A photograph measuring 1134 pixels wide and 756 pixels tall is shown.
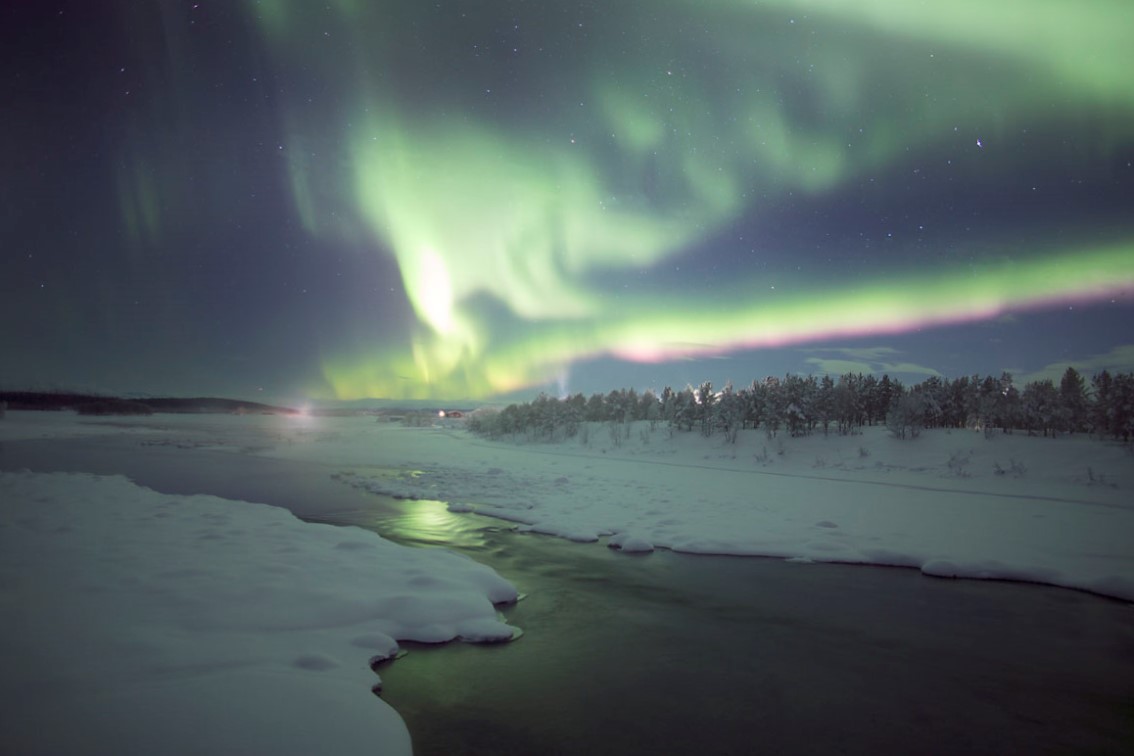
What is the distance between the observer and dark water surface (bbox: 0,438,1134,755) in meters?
6.80

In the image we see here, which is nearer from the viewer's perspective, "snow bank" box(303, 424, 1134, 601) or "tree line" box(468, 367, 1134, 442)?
"snow bank" box(303, 424, 1134, 601)

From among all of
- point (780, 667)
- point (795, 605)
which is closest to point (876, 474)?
point (795, 605)

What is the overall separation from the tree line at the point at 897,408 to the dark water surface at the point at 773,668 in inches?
1445

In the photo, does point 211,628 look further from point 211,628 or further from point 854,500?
point 854,500

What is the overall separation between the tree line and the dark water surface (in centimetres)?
3671

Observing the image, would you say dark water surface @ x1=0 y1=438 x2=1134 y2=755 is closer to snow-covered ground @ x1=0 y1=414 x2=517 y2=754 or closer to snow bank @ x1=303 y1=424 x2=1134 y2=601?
snow-covered ground @ x1=0 y1=414 x2=517 y2=754

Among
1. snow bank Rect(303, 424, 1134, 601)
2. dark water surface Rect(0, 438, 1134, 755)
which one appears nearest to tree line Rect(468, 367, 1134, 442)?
snow bank Rect(303, 424, 1134, 601)

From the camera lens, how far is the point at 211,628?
8258 millimetres

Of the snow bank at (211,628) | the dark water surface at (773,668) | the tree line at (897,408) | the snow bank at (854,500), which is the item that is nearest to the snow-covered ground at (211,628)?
the snow bank at (211,628)

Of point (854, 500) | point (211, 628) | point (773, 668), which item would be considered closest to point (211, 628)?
point (211, 628)

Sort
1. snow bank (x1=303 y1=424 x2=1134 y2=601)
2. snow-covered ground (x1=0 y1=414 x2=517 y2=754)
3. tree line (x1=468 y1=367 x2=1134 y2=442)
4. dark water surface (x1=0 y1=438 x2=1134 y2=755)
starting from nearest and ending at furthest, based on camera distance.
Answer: snow-covered ground (x1=0 y1=414 x2=517 y2=754), dark water surface (x1=0 y1=438 x2=1134 y2=755), snow bank (x1=303 y1=424 x2=1134 y2=601), tree line (x1=468 y1=367 x2=1134 y2=442)

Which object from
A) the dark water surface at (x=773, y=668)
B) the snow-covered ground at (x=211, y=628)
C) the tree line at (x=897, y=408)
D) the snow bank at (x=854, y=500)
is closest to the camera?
the snow-covered ground at (x=211, y=628)

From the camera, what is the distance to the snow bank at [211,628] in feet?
18.8

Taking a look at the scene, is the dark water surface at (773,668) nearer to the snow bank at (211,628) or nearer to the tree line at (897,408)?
the snow bank at (211,628)
